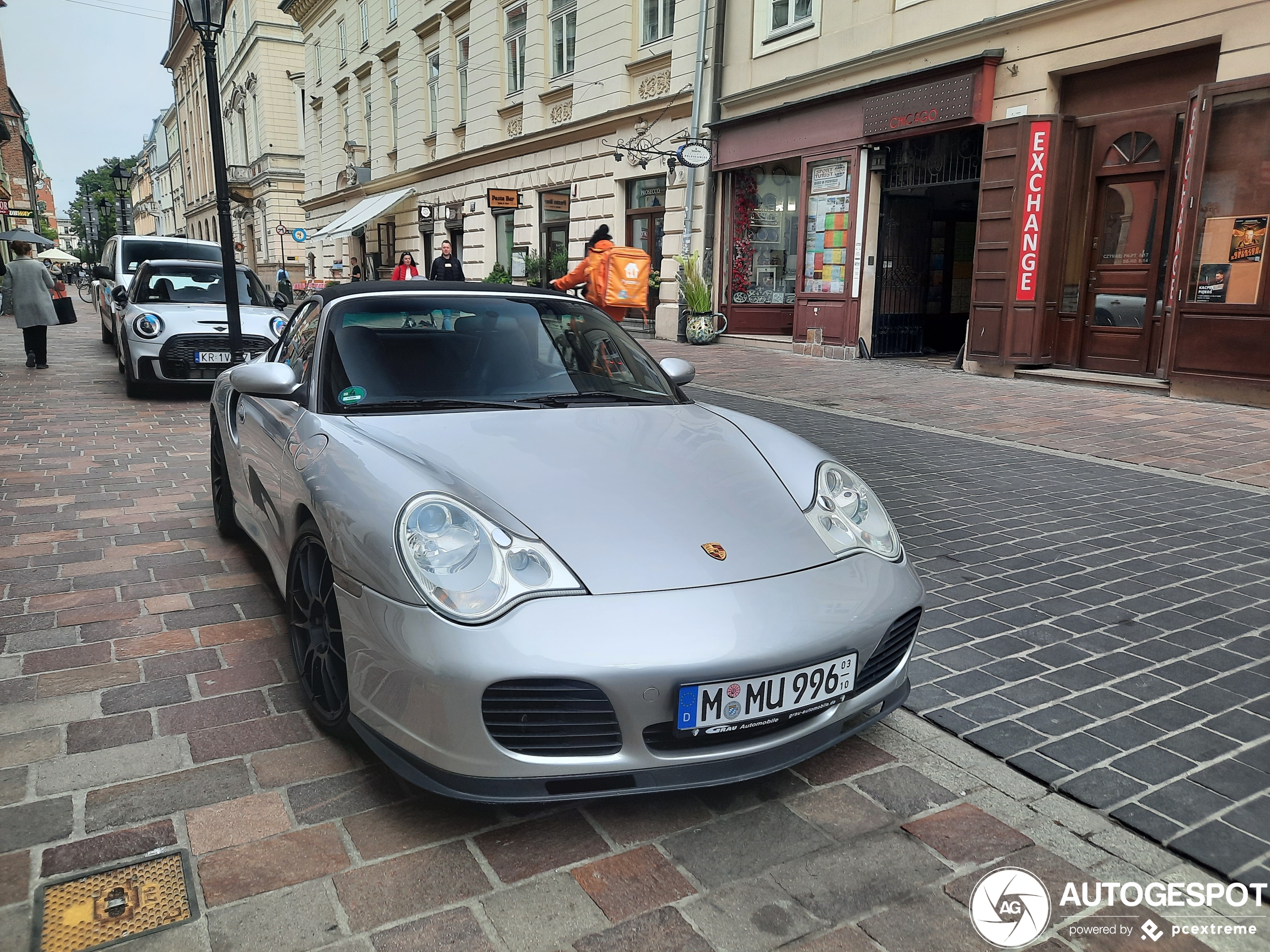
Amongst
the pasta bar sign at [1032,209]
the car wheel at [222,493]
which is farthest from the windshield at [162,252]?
the pasta bar sign at [1032,209]

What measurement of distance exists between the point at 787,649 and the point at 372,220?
30.5 metres

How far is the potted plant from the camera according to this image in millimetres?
16625

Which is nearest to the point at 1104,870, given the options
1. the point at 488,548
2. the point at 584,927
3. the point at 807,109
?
the point at 584,927

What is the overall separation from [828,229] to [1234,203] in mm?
6248

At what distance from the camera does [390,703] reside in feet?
7.51

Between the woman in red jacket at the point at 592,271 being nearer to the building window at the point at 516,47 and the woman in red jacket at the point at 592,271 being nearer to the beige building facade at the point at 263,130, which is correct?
the building window at the point at 516,47

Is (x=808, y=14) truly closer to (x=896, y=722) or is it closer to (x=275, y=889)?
(x=896, y=722)

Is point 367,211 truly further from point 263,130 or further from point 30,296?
point 263,130

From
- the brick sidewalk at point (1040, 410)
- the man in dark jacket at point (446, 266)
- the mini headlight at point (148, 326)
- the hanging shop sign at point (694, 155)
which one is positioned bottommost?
the brick sidewalk at point (1040, 410)

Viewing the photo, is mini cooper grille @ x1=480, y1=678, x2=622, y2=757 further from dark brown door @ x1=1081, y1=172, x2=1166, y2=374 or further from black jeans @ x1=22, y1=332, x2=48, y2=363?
black jeans @ x1=22, y1=332, x2=48, y2=363

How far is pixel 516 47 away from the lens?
23109mm

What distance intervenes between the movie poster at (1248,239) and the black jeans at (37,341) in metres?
14.4

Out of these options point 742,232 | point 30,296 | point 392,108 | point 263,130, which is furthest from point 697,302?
point 263,130

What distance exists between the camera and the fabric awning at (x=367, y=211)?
2906 cm
